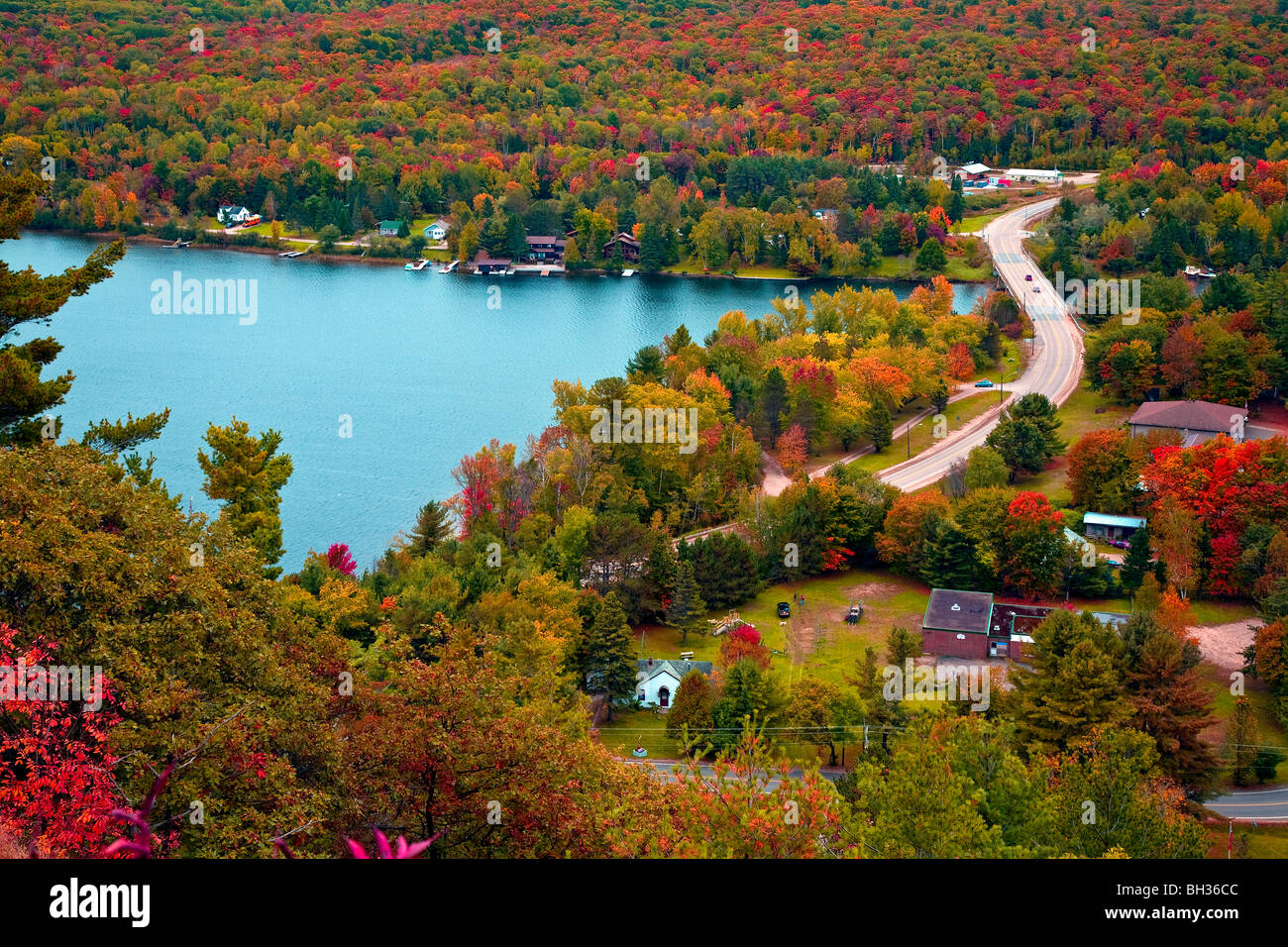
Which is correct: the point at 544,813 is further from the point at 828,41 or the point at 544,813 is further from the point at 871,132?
the point at 828,41

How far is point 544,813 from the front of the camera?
1581 cm

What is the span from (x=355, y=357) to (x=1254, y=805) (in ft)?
181

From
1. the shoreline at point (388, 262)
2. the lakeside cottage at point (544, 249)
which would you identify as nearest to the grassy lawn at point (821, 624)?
the shoreline at point (388, 262)

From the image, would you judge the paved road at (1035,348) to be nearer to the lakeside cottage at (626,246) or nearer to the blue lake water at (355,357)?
the blue lake water at (355,357)

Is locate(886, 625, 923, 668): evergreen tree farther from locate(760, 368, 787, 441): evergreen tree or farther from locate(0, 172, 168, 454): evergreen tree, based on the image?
locate(0, 172, 168, 454): evergreen tree

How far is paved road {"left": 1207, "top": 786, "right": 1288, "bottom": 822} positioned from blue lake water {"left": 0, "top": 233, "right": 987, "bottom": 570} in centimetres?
2983

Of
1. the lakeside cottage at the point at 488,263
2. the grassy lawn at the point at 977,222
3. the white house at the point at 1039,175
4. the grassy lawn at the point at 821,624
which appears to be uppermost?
the white house at the point at 1039,175

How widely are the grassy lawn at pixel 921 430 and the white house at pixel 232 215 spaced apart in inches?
2538

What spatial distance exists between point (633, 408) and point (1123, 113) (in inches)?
3316

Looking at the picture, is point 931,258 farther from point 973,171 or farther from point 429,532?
point 429,532

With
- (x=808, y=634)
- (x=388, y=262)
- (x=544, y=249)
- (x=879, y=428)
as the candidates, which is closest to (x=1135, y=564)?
(x=808, y=634)

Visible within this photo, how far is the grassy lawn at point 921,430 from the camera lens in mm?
53125

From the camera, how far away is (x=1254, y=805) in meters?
29.5

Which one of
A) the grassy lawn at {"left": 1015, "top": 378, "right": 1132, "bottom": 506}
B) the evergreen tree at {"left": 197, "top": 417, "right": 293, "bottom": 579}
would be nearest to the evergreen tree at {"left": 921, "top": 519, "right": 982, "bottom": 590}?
the grassy lawn at {"left": 1015, "top": 378, "right": 1132, "bottom": 506}
